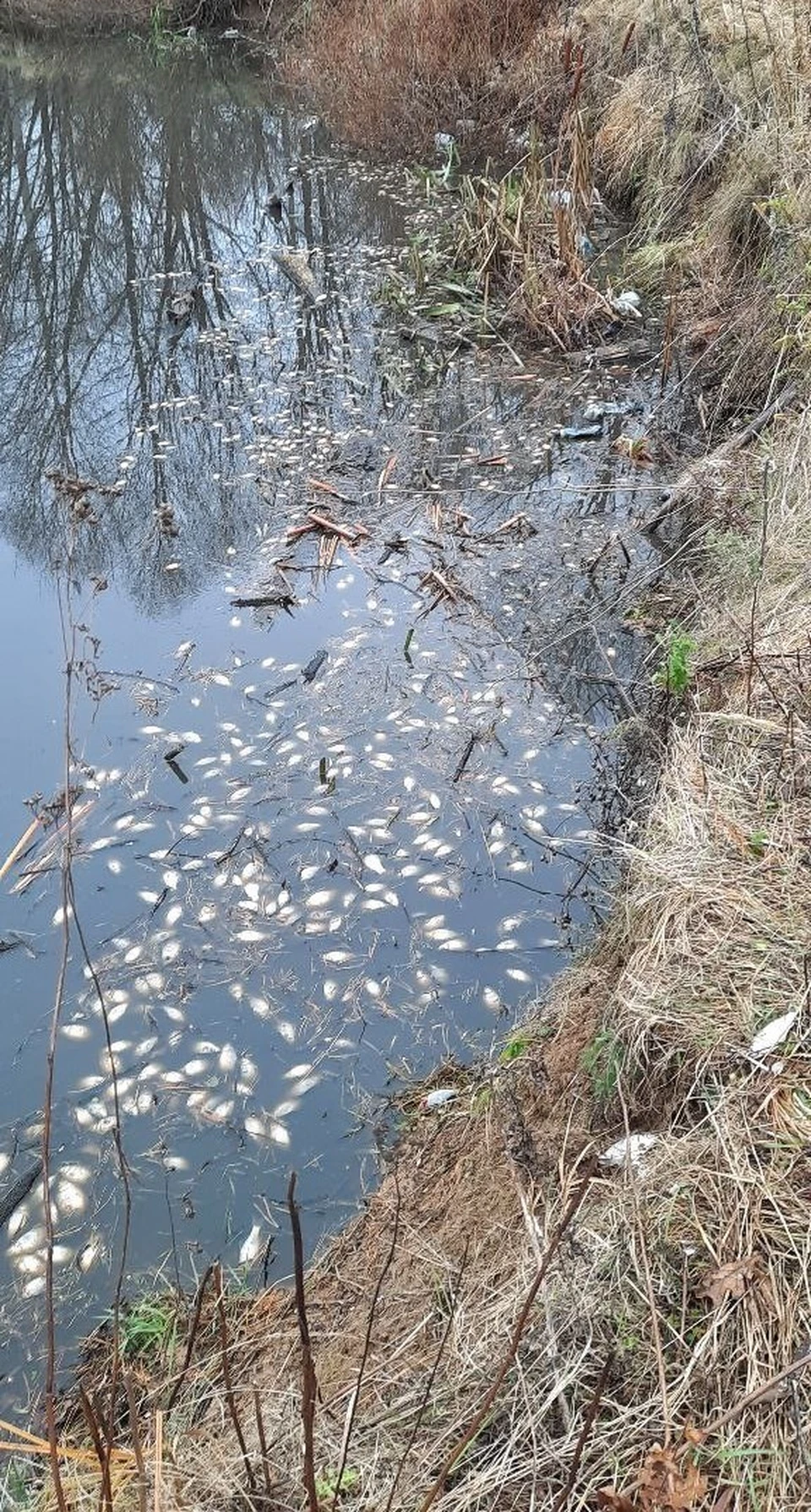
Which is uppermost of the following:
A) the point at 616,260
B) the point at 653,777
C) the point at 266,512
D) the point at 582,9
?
the point at 582,9

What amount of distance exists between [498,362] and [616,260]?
166cm

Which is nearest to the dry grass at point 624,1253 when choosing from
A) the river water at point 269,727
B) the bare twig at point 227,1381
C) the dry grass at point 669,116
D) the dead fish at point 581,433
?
the bare twig at point 227,1381

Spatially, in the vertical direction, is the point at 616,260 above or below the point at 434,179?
below

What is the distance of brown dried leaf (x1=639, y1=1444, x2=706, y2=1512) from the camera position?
1796 millimetres

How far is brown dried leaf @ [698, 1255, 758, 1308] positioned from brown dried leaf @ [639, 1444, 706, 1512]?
0.31 meters

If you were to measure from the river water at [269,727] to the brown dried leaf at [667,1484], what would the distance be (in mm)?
1125

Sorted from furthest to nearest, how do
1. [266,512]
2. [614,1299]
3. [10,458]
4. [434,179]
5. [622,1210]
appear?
[434,179] < [10,458] < [266,512] < [622,1210] < [614,1299]

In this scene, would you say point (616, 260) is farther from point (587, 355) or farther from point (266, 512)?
point (266, 512)

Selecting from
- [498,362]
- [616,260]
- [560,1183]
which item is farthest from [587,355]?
[560,1183]

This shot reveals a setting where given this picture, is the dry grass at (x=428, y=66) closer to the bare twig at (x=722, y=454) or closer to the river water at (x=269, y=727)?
the river water at (x=269, y=727)

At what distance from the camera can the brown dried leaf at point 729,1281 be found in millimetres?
2121

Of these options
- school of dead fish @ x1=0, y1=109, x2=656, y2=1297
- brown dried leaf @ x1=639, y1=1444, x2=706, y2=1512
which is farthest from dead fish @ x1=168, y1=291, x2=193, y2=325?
brown dried leaf @ x1=639, y1=1444, x2=706, y2=1512

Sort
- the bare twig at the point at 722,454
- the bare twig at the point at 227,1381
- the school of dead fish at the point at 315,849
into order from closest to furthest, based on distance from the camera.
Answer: the bare twig at the point at 227,1381
the school of dead fish at the point at 315,849
the bare twig at the point at 722,454

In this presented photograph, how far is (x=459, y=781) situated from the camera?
4586 millimetres
